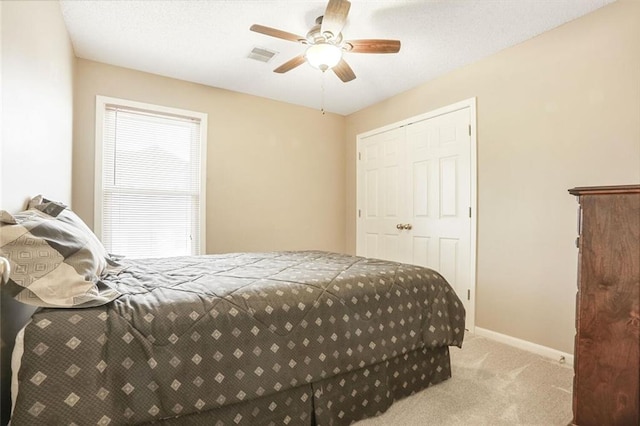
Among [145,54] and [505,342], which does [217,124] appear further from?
[505,342]

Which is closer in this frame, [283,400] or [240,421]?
[240,421]

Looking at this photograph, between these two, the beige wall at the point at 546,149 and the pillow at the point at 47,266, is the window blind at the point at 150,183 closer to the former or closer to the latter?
the pillow at the point at 47,266

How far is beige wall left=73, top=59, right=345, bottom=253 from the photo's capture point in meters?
3.10

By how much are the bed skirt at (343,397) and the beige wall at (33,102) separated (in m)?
1.25

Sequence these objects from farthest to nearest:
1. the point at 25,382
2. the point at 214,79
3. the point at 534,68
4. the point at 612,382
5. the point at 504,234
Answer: the point at 214,79 < the point at 504,234 < the point at 534,68 < the point at 612,382 < the point at 25,382

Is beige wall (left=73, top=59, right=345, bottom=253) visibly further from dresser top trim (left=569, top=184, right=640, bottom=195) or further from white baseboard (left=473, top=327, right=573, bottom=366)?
dresser top trim (left=569, top=184, right=640, bottom=195)

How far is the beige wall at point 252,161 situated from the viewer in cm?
310

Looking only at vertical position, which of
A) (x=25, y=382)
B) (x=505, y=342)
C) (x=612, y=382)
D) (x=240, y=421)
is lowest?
(x=505, y=342)

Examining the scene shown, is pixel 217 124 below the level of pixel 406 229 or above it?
above

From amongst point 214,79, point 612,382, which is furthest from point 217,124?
point 612,382

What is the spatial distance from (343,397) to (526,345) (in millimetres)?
1881

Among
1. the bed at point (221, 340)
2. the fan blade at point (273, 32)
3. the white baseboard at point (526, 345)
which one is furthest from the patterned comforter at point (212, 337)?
the fan blade at point (273, 32)

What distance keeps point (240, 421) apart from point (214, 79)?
10.7 ft

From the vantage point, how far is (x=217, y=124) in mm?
3730
